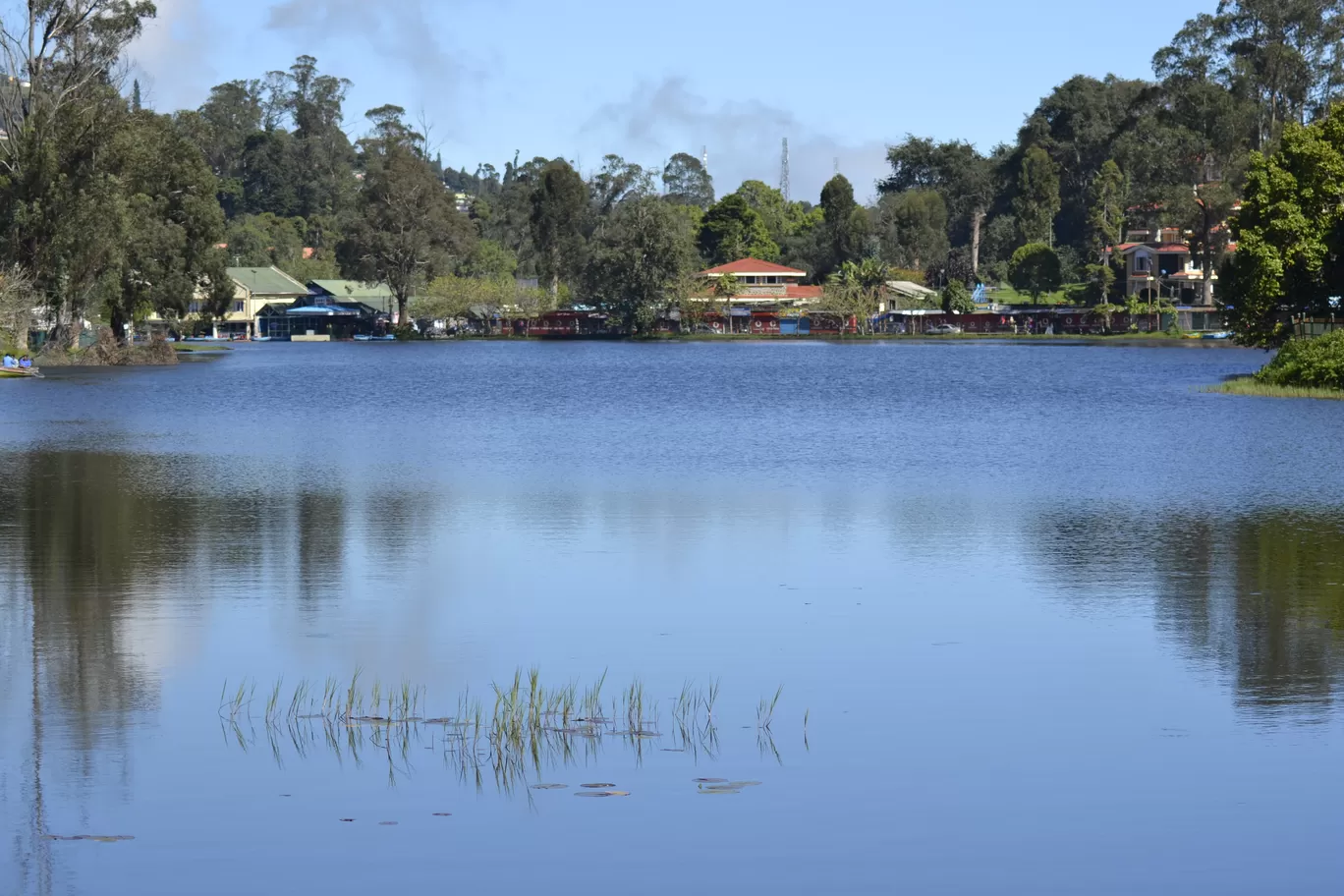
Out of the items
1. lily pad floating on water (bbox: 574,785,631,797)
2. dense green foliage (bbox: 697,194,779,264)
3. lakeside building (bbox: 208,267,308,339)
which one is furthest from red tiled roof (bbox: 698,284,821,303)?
lily pad floating on water (bbox: 574,785,631,797)

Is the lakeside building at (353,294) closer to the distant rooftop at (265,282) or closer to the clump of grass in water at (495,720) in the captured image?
the distant rooftop at (265,282)

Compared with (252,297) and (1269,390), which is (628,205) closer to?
(252,297)

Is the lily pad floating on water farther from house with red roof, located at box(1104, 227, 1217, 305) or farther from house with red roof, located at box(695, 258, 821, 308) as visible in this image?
house with red roof, located at box(695, 258, 821, 308)

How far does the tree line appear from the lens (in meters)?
79.1

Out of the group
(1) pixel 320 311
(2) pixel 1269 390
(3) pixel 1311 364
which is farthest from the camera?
(1) pixel 320 311

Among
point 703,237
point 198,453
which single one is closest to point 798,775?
point 198,453

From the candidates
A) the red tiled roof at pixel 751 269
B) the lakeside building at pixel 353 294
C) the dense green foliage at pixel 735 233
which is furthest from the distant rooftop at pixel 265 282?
the dense green foliage at pixel 735 233

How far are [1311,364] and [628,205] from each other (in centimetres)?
10945

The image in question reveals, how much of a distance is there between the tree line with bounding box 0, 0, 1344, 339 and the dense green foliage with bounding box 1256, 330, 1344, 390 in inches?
344

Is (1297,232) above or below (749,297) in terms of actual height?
below

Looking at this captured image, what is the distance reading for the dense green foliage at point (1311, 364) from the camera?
57250 mm

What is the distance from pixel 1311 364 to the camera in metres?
58.4

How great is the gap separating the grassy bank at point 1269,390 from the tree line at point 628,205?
760 cm

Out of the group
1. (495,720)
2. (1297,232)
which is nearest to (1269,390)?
(1297,232)
